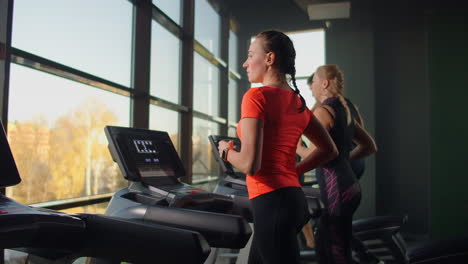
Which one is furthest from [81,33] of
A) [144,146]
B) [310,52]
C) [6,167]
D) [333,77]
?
[310,52]

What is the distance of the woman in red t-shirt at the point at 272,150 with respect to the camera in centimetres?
128

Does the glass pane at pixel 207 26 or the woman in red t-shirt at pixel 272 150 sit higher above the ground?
the glass pane at pixel 207 26

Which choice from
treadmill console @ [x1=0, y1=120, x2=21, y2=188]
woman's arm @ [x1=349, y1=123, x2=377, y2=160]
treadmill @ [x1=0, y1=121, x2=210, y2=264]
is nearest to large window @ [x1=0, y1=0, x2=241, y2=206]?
treadmill console @ [x1=0, y1=120, x2=21, y2=188]

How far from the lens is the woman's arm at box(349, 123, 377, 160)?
249cm

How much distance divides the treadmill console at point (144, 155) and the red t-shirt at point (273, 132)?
30.4 inches

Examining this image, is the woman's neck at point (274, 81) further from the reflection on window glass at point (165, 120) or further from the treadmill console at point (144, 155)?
the reflection on window glass at point (165, 120)

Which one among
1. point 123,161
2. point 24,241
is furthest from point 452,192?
point 24,241

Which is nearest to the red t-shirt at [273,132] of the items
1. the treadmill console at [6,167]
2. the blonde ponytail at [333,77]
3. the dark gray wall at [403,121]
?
the treadmill console at [6,167]

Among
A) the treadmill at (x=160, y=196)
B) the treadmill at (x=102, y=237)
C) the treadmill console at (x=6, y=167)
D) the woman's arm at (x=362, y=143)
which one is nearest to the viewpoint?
the treadmill at (x=102, y=237)

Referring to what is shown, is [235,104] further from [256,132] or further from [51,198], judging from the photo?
[256,132]

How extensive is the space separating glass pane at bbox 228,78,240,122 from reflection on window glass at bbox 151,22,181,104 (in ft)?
6.75

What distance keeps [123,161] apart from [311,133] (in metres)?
0.87

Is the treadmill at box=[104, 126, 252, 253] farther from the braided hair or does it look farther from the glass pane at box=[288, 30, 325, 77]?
the glass pane at box=[288, 30, 325, 77]

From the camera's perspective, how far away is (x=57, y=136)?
2539 mm
